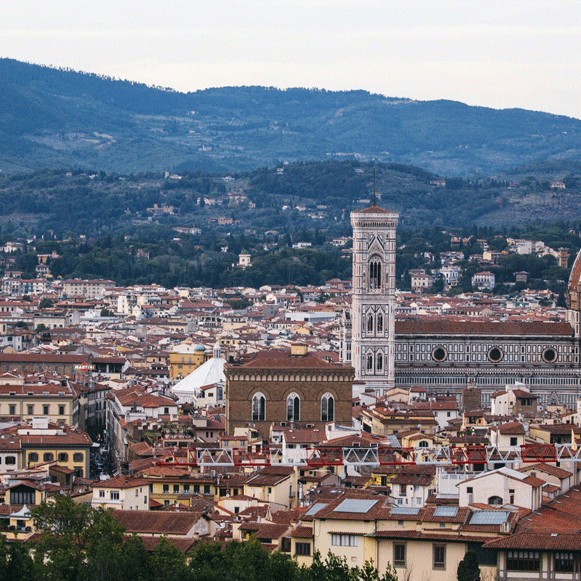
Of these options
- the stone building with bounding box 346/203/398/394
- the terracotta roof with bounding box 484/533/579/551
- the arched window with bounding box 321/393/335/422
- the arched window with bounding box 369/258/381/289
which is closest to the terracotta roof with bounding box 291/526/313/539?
the terracotta roof with bounding box 484/533/579/551

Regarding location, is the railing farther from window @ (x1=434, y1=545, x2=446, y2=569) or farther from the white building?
window @ (x1=434, y1=545, x2=446, y2=569)

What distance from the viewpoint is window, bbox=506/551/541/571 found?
105ft

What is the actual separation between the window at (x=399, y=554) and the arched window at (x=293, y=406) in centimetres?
2591

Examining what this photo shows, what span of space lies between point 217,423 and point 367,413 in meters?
6.95

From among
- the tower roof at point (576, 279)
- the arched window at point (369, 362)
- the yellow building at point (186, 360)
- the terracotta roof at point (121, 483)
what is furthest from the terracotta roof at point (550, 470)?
the tower roof at point (576, 279)

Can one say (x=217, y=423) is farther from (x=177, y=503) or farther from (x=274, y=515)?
(x=274, y=515)

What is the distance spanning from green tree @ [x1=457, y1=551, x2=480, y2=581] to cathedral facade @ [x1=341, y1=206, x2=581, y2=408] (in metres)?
56.7

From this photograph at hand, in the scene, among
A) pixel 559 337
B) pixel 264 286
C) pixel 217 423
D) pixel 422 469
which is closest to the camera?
pixel 422 469

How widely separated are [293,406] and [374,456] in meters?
12.0

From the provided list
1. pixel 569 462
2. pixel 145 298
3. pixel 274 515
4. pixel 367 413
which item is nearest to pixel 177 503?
pixel 274 515

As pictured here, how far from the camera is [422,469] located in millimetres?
43000

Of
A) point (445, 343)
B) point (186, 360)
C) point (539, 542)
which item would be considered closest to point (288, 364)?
point (539, 542)

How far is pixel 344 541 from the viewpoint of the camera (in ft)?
113

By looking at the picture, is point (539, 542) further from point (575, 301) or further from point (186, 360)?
point (186, 360)
